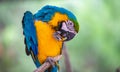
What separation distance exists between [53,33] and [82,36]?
705 millimetres

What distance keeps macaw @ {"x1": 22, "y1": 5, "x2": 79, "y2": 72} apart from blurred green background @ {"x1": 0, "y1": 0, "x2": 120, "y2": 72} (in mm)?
626

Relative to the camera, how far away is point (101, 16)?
4.92 feet

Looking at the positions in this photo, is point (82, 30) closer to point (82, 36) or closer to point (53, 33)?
point (82, 36)

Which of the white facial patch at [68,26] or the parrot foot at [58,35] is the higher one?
the white facial patch at [68,26]

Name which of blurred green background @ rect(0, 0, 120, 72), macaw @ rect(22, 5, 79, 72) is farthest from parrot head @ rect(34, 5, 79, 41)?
blurred green background @ rect(0, 0, 120, 72)

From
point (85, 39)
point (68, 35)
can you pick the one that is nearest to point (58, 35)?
point (68, 35)

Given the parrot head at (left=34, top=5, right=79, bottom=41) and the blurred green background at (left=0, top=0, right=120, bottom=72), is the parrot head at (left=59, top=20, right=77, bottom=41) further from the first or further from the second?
the blurred green background at (left=0, top=0, right=120, bottom=72)

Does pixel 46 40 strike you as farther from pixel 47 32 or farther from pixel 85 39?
pixel 85 39

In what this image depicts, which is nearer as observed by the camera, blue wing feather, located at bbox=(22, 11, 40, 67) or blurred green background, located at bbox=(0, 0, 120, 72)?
blue wing feather, located at bbox=(22, 11, 40, 67)

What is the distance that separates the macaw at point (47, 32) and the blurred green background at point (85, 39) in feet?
2.05

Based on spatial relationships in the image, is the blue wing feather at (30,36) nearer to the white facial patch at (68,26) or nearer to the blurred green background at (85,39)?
the white facial patch at (68,26)

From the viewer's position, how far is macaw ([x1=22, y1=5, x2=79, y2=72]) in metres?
0.71

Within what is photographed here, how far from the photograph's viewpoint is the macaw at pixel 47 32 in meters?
0.71

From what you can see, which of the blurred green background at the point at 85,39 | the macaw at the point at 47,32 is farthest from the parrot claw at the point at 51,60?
the blurred green background at the point at 85,39
